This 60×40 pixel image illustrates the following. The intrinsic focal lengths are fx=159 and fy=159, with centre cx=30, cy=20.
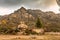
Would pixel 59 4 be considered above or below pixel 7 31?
above

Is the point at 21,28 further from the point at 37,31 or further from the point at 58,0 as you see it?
the point at 58,0

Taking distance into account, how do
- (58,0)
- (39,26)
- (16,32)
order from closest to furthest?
(58,0) < (16,32) < (39,26)

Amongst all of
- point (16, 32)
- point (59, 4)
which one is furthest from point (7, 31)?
point (59, 4)

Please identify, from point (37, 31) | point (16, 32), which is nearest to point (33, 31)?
point (37, 31)

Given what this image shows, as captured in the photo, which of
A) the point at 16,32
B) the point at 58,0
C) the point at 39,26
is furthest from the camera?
the point at 39,26

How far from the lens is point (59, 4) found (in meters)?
69.2

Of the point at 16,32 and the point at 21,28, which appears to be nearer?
the point at 16,32

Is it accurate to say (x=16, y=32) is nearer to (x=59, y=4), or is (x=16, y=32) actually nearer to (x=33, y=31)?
(x=33, y=31)

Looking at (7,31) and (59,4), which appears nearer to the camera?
(59,4)

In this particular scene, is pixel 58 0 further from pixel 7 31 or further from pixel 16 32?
pixel 7 31

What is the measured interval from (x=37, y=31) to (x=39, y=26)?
8520 millimetres

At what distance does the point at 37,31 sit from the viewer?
2805 inches

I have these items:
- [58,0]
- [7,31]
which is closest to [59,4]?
[58,0]

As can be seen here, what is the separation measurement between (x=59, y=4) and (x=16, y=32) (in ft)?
75.5
